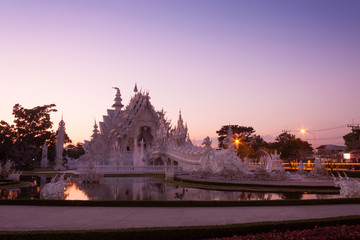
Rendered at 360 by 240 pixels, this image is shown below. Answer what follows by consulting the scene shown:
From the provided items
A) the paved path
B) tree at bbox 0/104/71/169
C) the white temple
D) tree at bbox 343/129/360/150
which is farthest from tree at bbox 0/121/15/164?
tree at bbox 343/129/360/150

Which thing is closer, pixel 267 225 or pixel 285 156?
pixel 267 225

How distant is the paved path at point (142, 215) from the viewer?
861cm

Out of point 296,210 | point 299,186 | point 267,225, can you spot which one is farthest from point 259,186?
point 267,225

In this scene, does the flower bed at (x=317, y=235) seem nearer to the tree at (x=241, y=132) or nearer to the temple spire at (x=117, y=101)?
the temple spire at (x=117, y=101)

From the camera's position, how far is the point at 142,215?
10.1 metres

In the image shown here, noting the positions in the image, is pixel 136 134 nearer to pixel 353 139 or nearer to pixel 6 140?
pixel 6 140

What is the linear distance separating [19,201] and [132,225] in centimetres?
628

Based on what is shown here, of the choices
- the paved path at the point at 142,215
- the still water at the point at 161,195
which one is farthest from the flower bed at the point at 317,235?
the still water at the point at 161,195

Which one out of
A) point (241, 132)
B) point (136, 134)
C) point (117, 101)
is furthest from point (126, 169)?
point (241, 132)

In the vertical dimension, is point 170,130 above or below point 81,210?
above

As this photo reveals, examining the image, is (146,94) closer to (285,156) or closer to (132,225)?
(285,156)

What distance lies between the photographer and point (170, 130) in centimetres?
4944

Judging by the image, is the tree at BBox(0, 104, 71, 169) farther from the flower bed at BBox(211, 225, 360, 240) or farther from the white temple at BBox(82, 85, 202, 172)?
the flower bed at BBox(211, 225, 360, 240)

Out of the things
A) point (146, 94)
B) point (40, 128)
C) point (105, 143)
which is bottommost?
point (105, 143)
